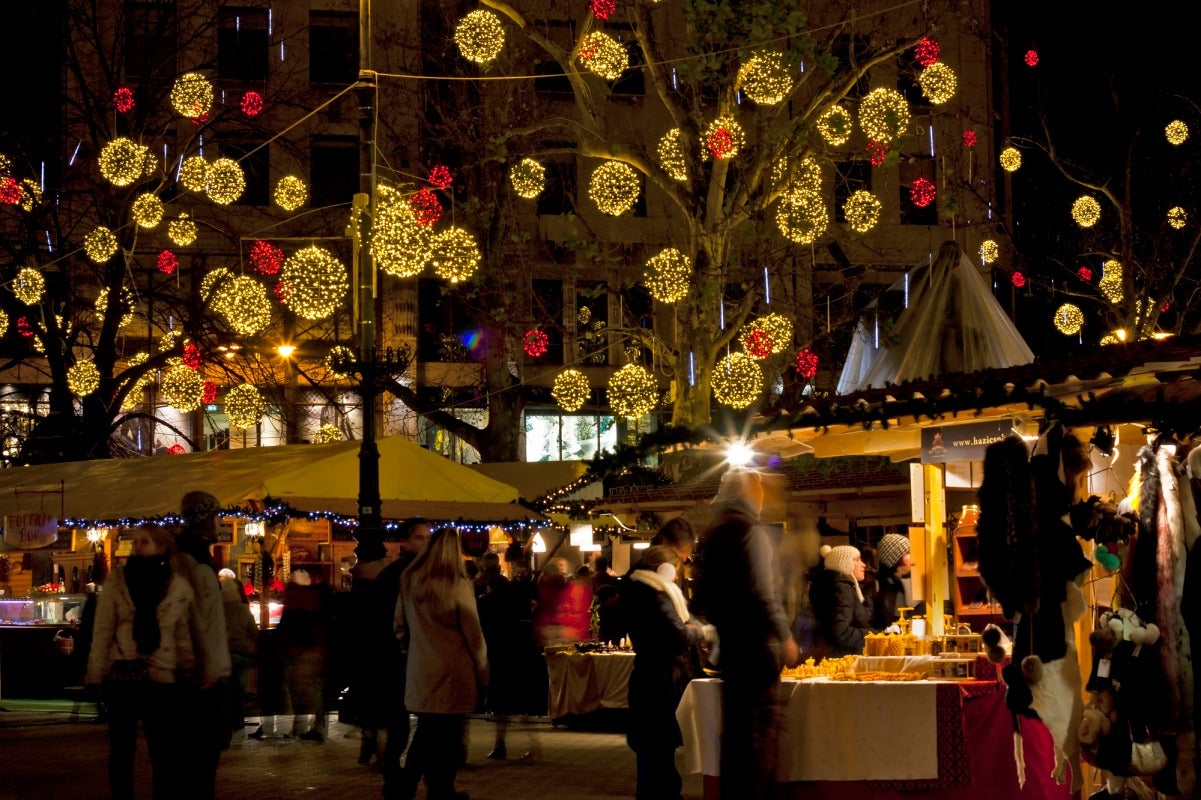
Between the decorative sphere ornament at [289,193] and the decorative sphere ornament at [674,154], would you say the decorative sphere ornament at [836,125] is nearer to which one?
the decorative sphere ornament at [674,154]

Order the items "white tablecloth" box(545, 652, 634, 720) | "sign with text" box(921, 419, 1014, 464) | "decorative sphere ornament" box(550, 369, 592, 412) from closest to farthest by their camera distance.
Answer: "sign with text" box(921, 419, 1014, 464)
"white tablecloth" box(545, 652, 634, 720)
"decorative sphere ornament" box(550, 369, 592, 412)

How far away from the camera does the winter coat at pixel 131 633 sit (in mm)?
7594

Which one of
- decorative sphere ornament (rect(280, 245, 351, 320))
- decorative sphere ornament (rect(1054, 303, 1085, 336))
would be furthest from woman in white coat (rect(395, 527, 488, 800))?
decorative sphere ornament (rect(1054, 303, 1085, 336))

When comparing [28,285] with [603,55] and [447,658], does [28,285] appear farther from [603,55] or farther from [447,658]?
[447,658]

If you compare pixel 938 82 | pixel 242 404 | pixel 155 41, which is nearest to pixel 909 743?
pixel 938 82

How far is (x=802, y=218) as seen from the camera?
717 inches

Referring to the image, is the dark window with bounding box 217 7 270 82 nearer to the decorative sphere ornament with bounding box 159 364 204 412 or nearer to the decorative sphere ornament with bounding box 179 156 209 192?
the decorative sphere ornament with bounding box 159 364 204 412

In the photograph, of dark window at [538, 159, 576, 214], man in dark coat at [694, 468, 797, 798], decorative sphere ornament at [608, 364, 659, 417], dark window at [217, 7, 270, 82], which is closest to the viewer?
man in dark coat at [694, 468, 797, 798]

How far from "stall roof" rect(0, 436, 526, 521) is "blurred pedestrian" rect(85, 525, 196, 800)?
9.10 metres

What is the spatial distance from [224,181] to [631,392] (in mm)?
5795

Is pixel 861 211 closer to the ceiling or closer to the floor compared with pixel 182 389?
closer to the ceiling

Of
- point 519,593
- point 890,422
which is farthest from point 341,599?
point 890,422

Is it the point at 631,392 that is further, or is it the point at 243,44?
the point at 243,44

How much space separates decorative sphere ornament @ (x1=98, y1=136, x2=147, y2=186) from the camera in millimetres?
18391
